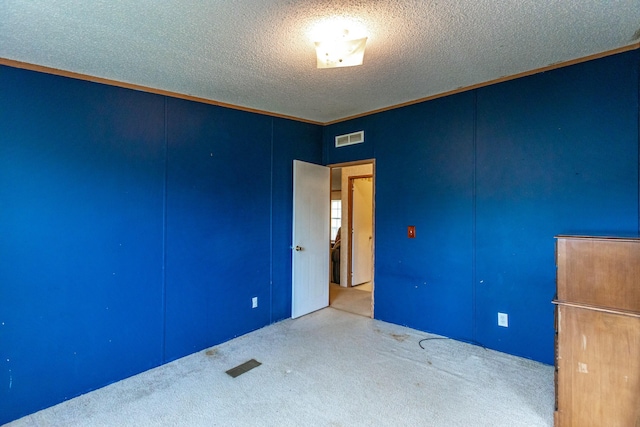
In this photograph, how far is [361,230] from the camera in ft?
18.7

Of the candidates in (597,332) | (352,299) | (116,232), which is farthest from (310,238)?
(597,332)

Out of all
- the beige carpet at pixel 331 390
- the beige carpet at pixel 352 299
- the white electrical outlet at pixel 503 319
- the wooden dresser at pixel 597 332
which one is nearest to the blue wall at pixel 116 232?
the beige carpet at pixel 331 390

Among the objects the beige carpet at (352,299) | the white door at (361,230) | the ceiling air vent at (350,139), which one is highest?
the ceiling air vent at (350,139)

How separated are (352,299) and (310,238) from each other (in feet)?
4.49

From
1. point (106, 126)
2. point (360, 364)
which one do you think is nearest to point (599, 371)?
point (360, 364)

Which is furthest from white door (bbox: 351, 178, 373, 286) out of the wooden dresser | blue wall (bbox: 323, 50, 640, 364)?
the wooden dresser

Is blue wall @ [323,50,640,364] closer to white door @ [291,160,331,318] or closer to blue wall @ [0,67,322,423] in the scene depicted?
white door @ [291,160,331,318]

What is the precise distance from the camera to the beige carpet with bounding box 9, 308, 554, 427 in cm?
203

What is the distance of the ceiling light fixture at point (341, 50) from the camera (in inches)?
77.8

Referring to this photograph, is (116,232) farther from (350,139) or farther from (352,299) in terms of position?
(352,299)

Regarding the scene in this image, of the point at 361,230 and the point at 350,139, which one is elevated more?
the point at 350,139

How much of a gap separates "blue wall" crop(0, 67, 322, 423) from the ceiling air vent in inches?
42.5

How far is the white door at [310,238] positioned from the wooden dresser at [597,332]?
265cm

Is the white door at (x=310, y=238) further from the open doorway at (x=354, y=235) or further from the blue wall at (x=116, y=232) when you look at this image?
the open doorway at (x=354, y=235)
